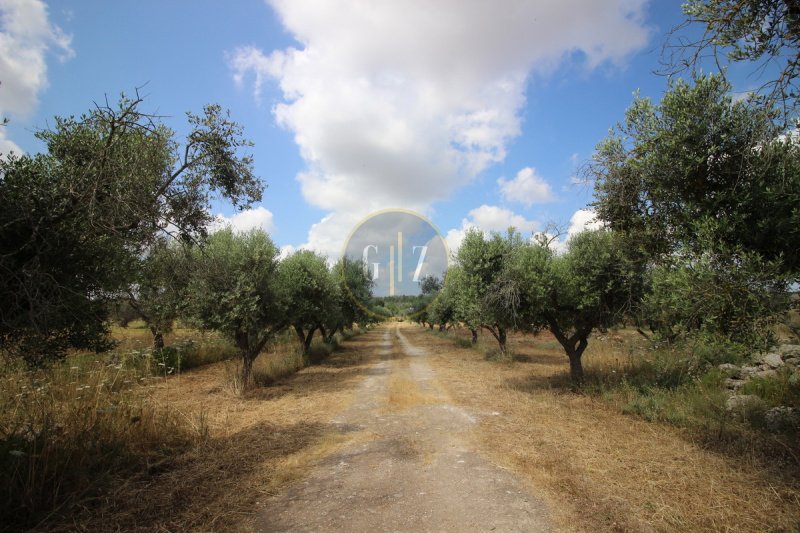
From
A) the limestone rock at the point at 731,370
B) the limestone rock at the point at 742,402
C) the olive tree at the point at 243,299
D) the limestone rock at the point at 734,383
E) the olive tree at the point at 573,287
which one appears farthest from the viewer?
the olive tree at the point at 243,299

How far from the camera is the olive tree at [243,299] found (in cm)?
1289

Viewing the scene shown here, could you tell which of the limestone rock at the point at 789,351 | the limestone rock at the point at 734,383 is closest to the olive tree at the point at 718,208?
the limestone rock at the point at 734,383

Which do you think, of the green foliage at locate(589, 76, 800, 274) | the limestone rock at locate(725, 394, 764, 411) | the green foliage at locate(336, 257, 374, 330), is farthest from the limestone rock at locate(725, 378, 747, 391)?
the green foliage at locate(336, 257, 374, 330)

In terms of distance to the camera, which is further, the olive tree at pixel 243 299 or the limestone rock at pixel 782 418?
the olive tree at pixel 243 299

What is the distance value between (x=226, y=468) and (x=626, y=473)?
628cm

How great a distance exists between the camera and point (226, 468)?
20.6ft

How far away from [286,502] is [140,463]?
2.87m

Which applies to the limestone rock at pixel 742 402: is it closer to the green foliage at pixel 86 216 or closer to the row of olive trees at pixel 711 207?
the row of olive trees at pixel 711 207

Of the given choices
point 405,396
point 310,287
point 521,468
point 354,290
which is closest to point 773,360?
point 521,468

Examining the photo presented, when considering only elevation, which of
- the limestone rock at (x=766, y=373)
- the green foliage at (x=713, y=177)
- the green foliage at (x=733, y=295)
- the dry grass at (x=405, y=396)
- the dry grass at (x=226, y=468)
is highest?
the green foliage at (x=713, y=177)

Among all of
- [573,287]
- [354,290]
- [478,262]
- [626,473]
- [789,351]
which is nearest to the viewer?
[626,473]

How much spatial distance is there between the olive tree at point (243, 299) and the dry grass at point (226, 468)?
2.19 metres

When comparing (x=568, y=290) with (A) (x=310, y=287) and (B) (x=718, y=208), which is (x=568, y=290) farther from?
(A) (x=310, y=287)

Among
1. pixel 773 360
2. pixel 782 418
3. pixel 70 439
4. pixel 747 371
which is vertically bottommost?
pixel 782 418
